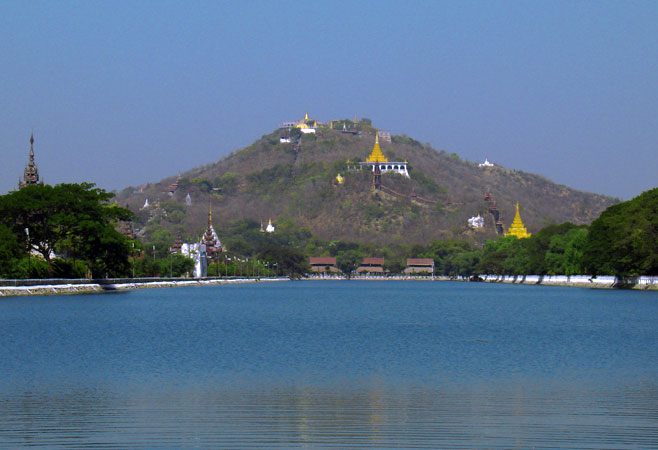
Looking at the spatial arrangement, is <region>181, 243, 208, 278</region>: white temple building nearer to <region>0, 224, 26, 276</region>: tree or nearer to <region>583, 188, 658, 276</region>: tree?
<region>583, 188, 658, 276</region>: tree

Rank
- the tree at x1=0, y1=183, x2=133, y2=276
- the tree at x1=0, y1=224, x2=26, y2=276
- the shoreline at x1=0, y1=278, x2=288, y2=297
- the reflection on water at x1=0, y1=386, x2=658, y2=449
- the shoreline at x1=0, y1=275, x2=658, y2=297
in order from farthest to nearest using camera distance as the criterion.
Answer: the tree at x1=0, y1=183, x2=133, y2=276 < the tree at x1=0, y1=224, x2=26, y2=276 < the shoreline at x1=0, y1=275, x2=658, y2=297 < the shoreline at x1=0, y1=278, x2=288, y2=297 < the reflection on water at x1=0, y1=386, x2=658, y2=449

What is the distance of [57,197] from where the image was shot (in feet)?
306

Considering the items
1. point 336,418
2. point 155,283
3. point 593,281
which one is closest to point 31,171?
point 155,283

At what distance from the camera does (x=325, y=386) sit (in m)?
25.5

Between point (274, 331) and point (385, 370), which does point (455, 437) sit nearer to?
point (385, 370)

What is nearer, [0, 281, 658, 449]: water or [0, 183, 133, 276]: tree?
[0, 281, 658, 449]: water

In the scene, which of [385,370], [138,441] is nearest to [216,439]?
[138,441]

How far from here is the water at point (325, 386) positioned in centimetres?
1812

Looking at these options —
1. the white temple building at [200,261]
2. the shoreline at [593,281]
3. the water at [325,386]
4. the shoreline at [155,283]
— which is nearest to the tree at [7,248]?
the shoreline at [155,283]

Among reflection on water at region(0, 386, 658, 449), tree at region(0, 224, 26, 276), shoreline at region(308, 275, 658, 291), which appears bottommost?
reflection on water at region(0, 386, 658, 449)

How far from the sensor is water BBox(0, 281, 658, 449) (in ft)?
59.5

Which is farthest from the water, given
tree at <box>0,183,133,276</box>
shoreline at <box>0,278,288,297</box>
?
tree at <box>0,183,133,276</box>

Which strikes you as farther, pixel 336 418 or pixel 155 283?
pixel 155 283

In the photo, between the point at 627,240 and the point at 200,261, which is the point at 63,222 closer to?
the point at 627,240
